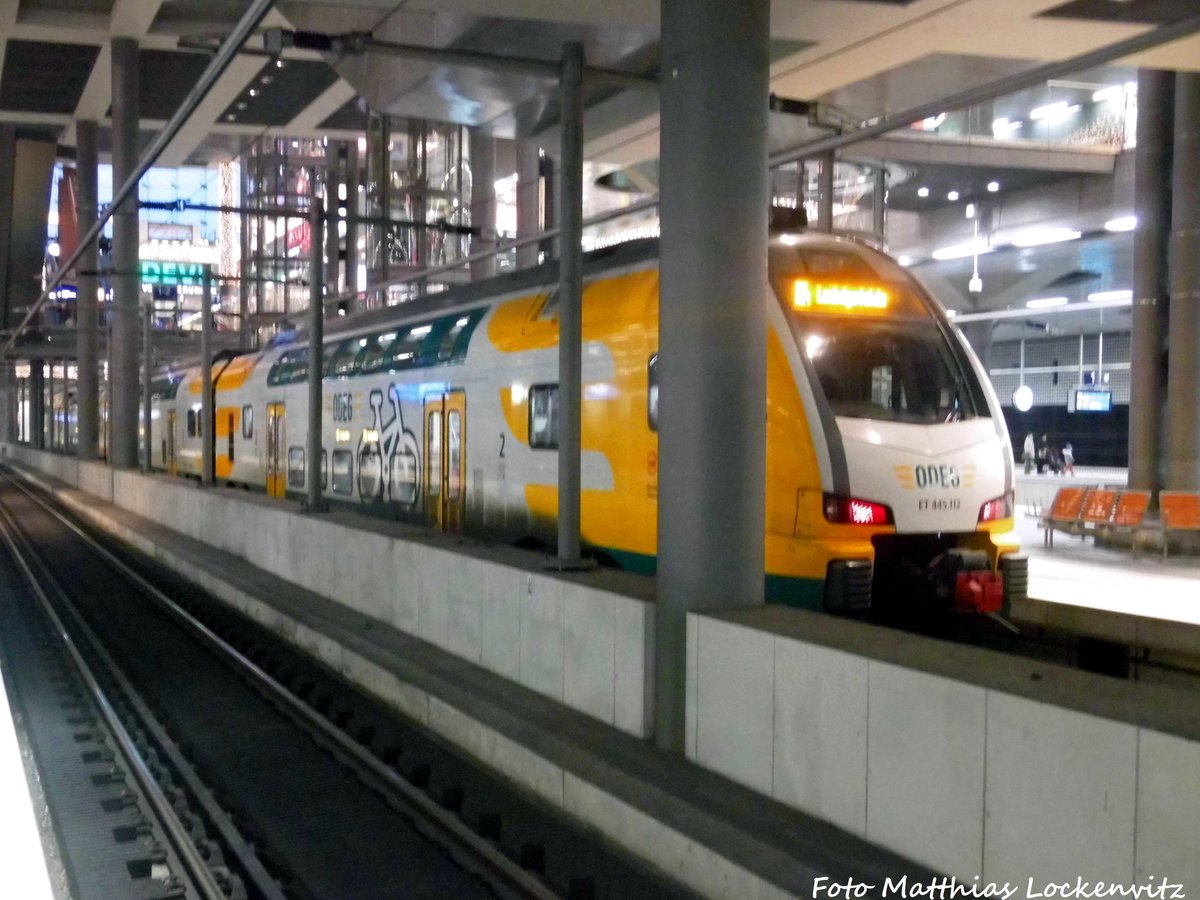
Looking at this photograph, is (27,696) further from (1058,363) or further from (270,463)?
(1058,363)

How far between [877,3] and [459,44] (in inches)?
147

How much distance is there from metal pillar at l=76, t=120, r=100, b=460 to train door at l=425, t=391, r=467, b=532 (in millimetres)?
18966

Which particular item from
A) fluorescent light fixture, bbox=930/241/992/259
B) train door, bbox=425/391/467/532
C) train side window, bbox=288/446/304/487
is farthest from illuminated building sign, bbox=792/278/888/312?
fluorescent light fixture, bbox=930/241/992/259

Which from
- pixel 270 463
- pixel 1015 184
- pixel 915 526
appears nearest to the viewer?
pixel 915 526

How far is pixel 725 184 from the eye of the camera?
635 centimetres

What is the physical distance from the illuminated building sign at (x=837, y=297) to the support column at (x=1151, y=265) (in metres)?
13.3

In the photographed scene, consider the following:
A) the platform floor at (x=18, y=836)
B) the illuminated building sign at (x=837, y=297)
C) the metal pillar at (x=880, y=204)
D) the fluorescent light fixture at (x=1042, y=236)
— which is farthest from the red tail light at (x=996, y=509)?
the fluorescent light fixture at (x=1042, y=236)

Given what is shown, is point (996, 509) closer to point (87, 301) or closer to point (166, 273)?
point (166, 273)

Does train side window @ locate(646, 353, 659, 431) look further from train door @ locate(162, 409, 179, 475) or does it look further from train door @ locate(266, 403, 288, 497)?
train door @ locate(162, 409, 179, 475)

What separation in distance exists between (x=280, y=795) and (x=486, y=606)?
203 centimetres

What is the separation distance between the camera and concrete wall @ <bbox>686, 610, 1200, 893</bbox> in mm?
3875

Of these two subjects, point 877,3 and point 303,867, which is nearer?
point 303,867

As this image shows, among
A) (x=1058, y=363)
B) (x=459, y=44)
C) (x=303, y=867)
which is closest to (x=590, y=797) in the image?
(x=303, y=867)

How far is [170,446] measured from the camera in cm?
2931
